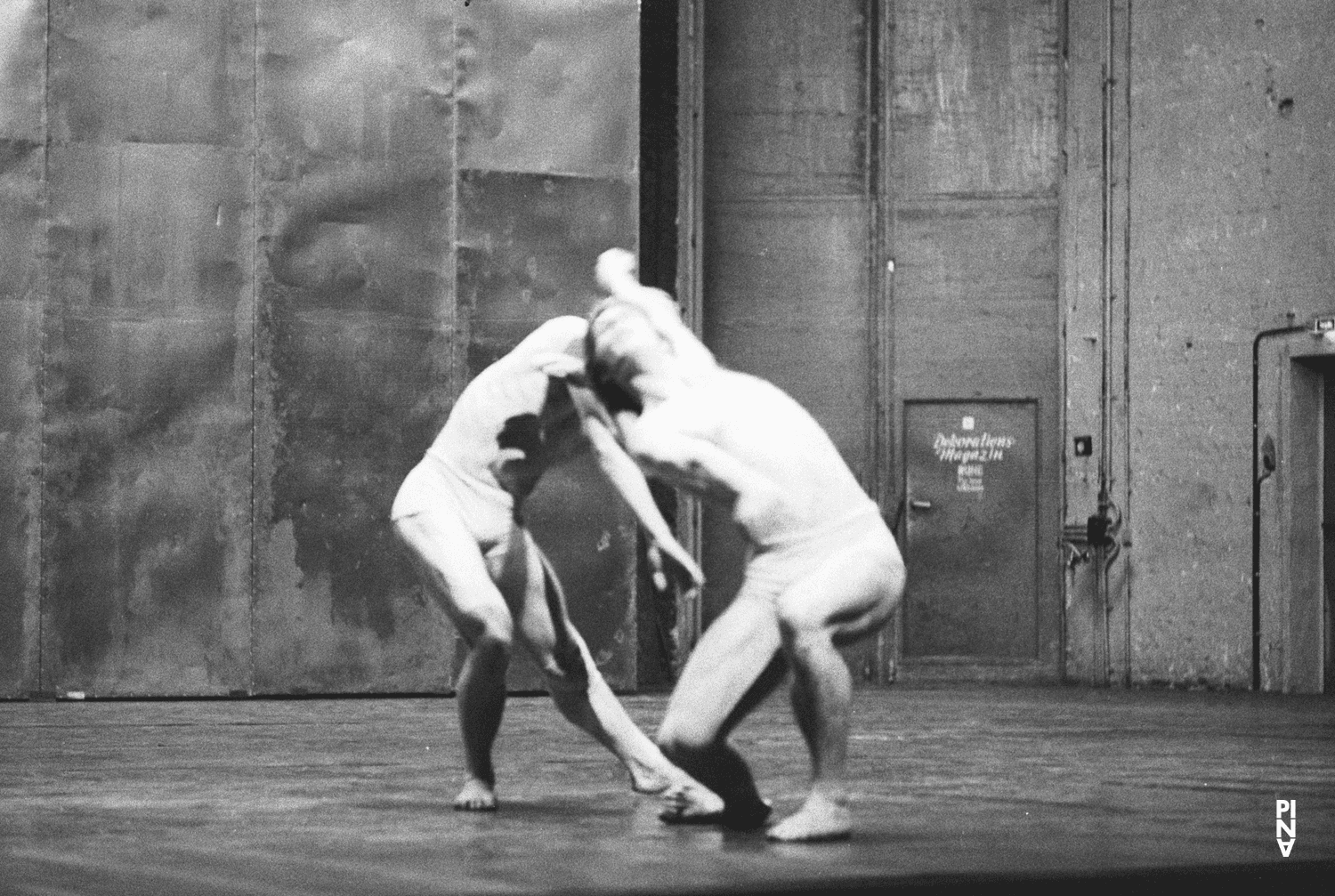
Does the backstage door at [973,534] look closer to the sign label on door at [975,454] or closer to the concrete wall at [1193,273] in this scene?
the sign label on door at [975,454]

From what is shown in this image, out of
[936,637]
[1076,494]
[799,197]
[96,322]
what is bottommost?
[936,637]

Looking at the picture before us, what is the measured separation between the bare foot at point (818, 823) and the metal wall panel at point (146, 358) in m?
9.53

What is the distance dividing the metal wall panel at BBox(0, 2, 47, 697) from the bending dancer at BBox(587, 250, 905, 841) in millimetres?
9123

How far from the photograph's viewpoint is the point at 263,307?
50.3 ft

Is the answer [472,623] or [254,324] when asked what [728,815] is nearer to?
[472,623]

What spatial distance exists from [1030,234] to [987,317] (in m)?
0.74

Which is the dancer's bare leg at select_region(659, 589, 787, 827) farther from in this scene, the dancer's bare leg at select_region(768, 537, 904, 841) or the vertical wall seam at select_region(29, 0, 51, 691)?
the vertical wall seam at select_region(29, 0, 51, 691)

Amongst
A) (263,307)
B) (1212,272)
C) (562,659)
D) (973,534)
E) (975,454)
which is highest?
(1212,272)

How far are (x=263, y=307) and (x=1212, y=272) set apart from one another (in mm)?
6959

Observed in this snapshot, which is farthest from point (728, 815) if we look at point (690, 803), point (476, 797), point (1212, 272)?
point (1212, 272)

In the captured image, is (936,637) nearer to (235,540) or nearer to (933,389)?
(933,389)

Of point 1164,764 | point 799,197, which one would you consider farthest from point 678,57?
point 1164,764

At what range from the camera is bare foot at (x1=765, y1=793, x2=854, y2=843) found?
6.14m

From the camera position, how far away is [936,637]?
711 inches
